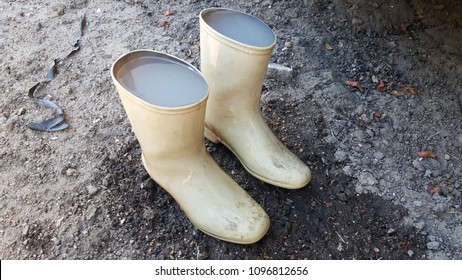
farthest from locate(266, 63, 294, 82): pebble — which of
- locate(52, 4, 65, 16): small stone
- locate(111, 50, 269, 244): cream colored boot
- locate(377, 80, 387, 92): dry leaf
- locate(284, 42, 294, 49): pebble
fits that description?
locate(52, 4, 65, 16): small stone

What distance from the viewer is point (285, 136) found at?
1469mm

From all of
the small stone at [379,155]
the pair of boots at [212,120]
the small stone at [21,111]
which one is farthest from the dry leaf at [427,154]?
the small stone at [21,111]

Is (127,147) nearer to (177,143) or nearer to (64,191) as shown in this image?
(64,191)

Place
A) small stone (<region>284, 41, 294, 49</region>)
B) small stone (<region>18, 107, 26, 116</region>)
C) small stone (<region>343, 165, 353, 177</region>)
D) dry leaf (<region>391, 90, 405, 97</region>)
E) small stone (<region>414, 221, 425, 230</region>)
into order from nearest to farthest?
small stone (<region>414, 221, 425, 230</region>) < small stone (<region>343, 165, 353, 177</region>) < small stone (<region>18, 107, 26, 116</region>) < dry leaf (<region>391, 90, 405, 97</region>) < small stone (<region>284, 41, 294, 49</region>)

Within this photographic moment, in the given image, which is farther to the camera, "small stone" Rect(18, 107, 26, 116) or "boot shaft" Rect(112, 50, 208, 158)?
"small stone" Rect(18, 107, 26, 116)

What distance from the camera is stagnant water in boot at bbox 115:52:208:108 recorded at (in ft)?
3.57

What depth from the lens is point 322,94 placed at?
1611 mm

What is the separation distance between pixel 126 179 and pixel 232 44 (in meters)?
0.45

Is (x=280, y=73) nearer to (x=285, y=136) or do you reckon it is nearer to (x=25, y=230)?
(x=285, y=136)

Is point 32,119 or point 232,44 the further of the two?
point 32,119

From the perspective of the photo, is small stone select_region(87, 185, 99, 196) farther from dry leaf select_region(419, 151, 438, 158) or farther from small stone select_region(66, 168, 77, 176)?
dry leaf select_region(419, 151, 438, 158)

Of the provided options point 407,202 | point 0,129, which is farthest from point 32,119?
point 407,202

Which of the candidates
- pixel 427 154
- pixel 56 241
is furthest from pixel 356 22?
pixel 56 241

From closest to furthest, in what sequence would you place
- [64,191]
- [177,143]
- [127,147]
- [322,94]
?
1. [177,143]
2. [64,191]
3. [127,147]
4. [322,94]
